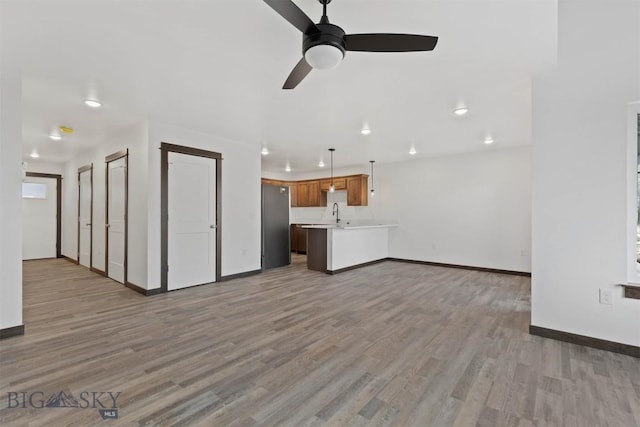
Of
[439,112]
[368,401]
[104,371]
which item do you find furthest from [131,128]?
[368,401]

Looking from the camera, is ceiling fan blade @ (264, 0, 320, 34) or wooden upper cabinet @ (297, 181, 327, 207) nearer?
ceiling fan blade @ (264, 0, 320, 34)

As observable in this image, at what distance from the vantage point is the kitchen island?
565cm

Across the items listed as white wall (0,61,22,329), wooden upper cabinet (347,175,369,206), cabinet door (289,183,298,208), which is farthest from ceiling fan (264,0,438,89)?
cabinet door (289,183,298,208)

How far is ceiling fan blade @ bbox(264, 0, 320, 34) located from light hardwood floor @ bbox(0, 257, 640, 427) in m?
2.21

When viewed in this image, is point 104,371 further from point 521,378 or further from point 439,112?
point 439,112

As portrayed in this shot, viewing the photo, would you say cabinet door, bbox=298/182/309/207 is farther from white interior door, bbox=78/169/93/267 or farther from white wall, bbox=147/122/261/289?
white interior door, bbox=78/169/93/267

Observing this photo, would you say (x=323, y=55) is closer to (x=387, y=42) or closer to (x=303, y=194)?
(x=387, y=42)

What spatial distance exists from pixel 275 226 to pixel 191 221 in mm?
2107

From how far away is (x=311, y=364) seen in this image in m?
2.25

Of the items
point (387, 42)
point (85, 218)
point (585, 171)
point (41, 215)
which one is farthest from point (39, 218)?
point (585, 171)

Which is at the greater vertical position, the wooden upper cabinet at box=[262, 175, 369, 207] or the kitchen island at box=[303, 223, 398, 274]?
the wooden upper cabinet at box=[262, 175, 369, 207]

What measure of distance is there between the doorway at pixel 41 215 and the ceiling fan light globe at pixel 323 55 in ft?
29.5

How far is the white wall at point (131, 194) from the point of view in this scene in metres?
4.17

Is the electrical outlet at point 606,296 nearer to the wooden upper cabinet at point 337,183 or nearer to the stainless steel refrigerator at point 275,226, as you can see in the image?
the stainless steel refrigerator at point 275,226
